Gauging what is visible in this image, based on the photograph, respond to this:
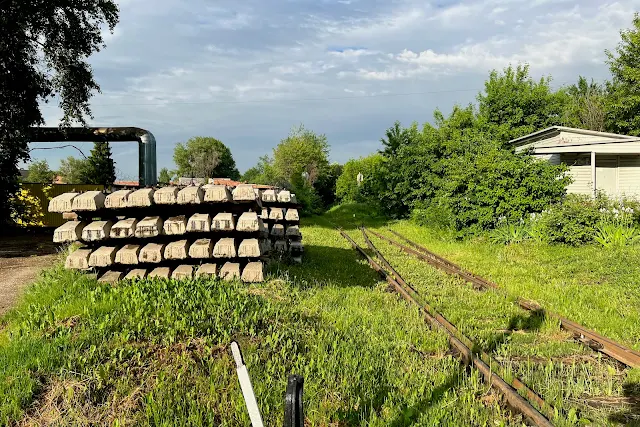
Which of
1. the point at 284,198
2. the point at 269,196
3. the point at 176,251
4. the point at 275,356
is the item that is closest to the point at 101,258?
the point at 176,251

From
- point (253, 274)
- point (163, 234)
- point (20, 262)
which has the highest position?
point (163, 234)

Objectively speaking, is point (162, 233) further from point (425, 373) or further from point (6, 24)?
point (6, 24)

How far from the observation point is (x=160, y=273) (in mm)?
6633

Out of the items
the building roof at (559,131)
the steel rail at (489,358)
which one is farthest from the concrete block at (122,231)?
the building roof at (559,131)

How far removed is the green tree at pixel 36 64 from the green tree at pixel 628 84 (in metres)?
35.5

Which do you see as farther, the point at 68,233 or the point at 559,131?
the point at 559,131

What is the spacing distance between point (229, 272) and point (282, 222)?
5.19m

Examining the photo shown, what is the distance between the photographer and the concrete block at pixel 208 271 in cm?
659

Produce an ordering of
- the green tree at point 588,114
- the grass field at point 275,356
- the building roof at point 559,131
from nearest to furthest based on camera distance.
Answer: the grass field at point 275,356, the building roof at point 559,131, the green tree at point 588,114

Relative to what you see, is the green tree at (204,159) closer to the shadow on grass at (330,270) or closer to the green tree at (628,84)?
the green tree at (628,84)

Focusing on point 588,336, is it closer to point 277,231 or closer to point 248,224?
point 248,224

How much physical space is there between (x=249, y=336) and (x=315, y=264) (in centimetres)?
656

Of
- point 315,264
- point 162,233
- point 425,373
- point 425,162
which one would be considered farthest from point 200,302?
point 425,162

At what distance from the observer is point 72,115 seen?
17.9 meters
